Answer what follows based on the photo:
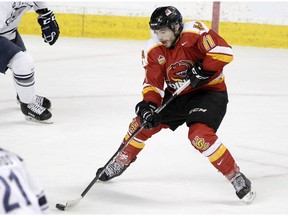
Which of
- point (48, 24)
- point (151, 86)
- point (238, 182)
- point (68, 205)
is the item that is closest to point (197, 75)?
point (151, 86)

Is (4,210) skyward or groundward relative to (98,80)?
skyward

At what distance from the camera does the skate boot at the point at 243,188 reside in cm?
319

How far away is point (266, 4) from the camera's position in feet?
23.9

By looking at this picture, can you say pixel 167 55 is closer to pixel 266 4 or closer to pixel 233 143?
pixel 233 143

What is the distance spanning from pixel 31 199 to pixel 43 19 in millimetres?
2948

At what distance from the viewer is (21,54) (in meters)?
4.54

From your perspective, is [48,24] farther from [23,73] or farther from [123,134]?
[123,134]

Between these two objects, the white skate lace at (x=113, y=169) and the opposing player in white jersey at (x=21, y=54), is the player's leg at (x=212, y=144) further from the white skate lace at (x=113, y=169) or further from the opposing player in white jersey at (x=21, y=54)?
the opposing player in white jersey at (x=21, y=54)

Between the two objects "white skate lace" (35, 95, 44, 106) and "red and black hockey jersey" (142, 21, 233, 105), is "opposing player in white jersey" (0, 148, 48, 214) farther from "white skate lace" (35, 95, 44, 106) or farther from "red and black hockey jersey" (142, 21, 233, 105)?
"white skate lace" (35, 95, 44, 106)

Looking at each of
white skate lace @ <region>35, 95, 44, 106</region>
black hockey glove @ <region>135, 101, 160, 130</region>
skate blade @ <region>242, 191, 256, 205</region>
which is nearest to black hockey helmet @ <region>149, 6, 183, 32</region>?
black hockey glove @ <region>135, 101, 160, 130</region>

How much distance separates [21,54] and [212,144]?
66.5 inches

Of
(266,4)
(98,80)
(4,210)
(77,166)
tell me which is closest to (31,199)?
(4,210)

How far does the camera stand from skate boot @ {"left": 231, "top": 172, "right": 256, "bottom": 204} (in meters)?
3.19

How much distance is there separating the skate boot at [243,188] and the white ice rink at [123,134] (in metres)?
0.03
